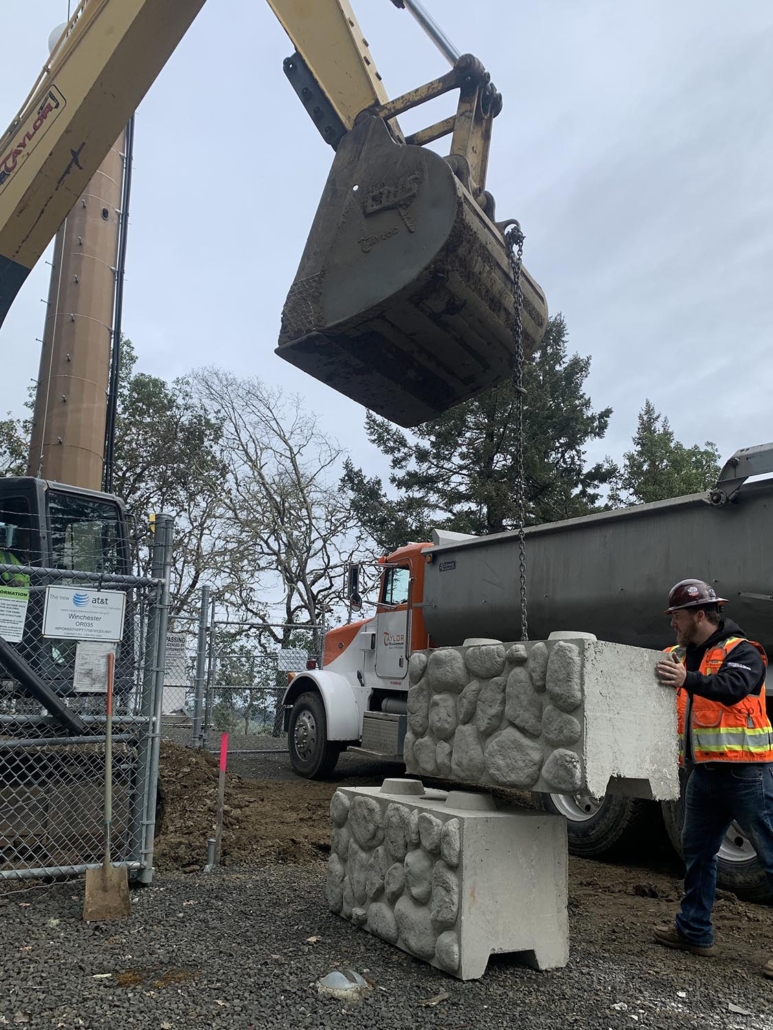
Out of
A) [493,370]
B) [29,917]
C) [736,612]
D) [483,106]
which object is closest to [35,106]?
[483,106]

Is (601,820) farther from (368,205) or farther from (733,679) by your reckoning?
(368,205)

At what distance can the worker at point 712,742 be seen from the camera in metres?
4.07

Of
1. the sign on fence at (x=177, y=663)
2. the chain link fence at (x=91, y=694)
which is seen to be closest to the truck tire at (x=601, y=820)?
the chain link fence at (x=91, y=694)

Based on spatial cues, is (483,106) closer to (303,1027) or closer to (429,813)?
(429,813)

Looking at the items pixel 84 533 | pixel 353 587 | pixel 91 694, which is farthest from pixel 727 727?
pixel 84 533

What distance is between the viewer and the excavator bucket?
4.82 metres

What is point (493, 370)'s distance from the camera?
5.36m

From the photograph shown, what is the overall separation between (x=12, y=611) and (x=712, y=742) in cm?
393

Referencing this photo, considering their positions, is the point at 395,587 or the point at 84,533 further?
the point at 395,587

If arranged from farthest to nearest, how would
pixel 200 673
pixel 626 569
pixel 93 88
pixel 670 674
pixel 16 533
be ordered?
pixel 200 673, pixel 16 533, pixel 626 569, pixel 93 88, pixel 670 674

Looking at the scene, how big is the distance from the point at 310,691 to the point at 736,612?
644 cm

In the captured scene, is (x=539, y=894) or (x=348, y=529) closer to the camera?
(x=539, y=894)

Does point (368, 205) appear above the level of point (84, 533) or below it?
above

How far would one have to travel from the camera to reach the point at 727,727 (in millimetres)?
4164
